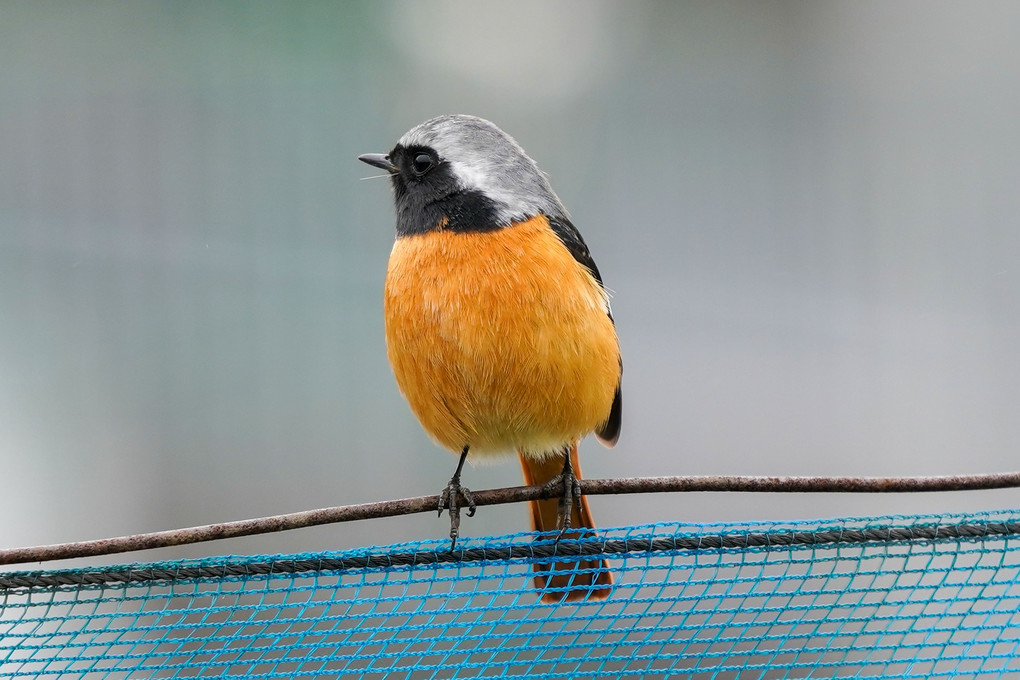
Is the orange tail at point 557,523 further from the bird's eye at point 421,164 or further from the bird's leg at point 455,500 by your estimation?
the bird's eye at point 421,164

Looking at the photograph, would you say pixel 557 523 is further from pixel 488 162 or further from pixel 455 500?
pixel 488 162

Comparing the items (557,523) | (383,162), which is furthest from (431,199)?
(557,523)

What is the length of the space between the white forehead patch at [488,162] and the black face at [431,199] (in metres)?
0.03

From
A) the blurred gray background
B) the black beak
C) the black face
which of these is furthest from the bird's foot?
the blurred gray background

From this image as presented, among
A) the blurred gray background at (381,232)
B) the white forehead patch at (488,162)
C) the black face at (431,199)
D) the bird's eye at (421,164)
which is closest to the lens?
the black face at (431,199)

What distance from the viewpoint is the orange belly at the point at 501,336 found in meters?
3.22

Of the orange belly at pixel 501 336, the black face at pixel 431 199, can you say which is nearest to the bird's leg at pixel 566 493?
the orange belly at pixel 501 336

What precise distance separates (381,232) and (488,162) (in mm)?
3912

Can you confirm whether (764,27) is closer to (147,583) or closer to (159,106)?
(159,106)

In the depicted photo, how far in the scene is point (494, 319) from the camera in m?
3.21

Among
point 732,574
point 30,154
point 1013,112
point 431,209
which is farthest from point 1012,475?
point 30,154

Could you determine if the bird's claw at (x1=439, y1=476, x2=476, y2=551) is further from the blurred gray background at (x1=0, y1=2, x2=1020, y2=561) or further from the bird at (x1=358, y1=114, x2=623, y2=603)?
the blurred gray background at (x1=0, y1=2, x2=1020, y2=561)

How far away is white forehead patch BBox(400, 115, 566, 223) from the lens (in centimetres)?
359

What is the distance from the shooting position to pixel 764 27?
28.2 feet
